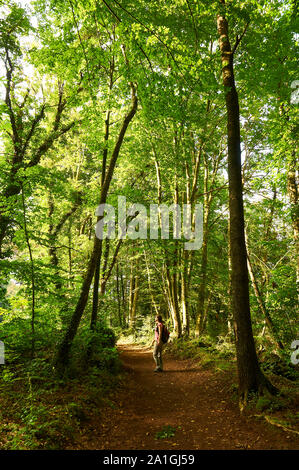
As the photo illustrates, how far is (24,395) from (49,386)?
2.23ft

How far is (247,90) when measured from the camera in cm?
798

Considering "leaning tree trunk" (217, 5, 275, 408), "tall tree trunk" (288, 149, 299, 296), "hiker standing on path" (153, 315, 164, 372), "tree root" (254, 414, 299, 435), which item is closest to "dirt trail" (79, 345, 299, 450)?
"tree root" (254, 414, 299, 435)

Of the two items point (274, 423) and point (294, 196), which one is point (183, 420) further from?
point (294, 196)

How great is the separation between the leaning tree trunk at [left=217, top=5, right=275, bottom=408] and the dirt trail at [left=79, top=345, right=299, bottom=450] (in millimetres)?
718

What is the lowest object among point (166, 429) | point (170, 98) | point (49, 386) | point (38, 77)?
point (166, 429)

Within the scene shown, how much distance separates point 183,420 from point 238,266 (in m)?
3.22

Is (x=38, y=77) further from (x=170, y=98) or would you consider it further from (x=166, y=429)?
(x=166, y=429)

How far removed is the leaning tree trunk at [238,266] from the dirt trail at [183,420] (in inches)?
28.3

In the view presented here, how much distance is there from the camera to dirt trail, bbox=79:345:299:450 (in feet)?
12.5

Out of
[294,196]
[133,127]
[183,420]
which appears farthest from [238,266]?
[133,127]

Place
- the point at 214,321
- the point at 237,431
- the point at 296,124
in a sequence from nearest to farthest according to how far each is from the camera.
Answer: the point at 237,431 → the point at 296,124 → the point at 214,321

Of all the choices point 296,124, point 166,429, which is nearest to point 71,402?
point 166,429

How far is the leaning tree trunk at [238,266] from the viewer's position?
4.93 meters

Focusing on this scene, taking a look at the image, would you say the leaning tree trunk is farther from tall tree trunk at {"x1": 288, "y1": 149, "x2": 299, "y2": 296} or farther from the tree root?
tall tree trunk at {"x1": 288, "y1": 149, "x2": 299, "y2": 296}
